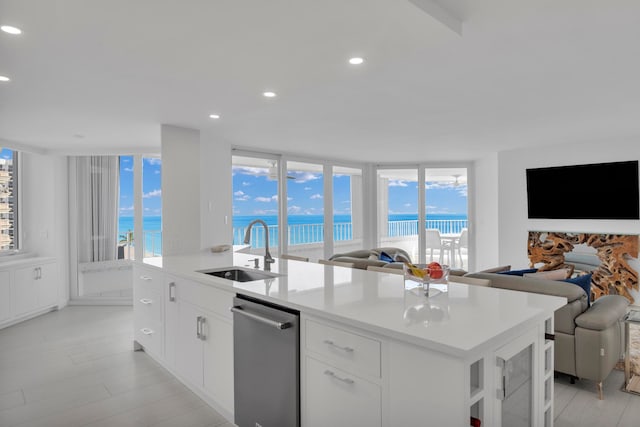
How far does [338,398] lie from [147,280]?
232cm

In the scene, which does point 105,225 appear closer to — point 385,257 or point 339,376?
point 385,257

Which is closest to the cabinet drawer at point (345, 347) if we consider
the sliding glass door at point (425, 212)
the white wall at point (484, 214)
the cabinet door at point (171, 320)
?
the cabinet door at point (171, 320)

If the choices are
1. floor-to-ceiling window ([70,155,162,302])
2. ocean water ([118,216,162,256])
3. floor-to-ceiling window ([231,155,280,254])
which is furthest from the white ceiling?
floor-to-ceiling window ([231,155,280,254])

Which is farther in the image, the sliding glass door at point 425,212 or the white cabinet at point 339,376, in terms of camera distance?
the sliding glass door at point 425,212

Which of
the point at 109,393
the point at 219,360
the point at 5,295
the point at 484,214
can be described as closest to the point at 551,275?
the point at 219,360

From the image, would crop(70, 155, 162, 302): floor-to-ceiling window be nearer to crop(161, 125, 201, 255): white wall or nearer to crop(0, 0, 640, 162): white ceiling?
crop(0, 0, 640, 162): white ceiling

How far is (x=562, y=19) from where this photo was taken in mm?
1950

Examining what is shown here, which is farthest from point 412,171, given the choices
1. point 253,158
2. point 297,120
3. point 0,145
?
point 0,145

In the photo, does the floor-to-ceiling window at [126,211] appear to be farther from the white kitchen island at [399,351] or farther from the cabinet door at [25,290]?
the white kitchen island at [399,351]

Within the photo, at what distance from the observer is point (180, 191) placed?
421cm

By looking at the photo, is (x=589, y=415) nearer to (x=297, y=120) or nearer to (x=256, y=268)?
(x=256, y=268)

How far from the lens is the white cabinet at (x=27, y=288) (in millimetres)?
4617

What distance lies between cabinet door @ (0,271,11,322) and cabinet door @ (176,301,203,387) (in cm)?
315

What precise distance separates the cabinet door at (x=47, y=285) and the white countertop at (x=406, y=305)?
3.70m
